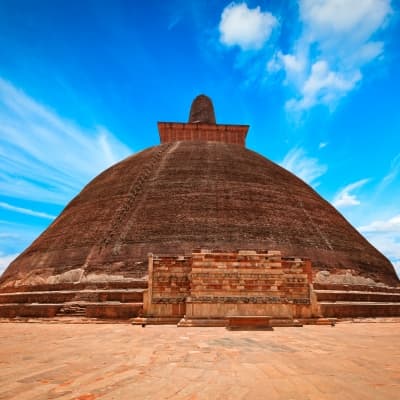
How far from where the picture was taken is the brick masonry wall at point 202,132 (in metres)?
26.9

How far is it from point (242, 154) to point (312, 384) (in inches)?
724

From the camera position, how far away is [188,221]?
1547 centimetres

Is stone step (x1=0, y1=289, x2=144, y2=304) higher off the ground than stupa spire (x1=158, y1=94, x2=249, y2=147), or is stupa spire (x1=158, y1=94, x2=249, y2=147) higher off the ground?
stupa spire (x1=158, y1=94, x2=249, y2=147)

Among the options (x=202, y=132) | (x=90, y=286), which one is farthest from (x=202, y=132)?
(x=90, y=286)

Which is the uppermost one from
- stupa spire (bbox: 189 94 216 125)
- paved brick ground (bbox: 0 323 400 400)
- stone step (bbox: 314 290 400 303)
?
stupa spire (bbox: 189 94 216 125)

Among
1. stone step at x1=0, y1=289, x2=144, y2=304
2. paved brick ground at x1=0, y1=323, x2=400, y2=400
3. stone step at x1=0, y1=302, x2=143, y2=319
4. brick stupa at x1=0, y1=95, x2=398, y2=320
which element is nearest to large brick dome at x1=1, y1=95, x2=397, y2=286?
brick stupa at x1=0, y1=95, x2=398, y2=320

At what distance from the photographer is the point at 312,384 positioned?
302cm

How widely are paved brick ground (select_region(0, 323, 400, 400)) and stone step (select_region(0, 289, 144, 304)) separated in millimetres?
7141

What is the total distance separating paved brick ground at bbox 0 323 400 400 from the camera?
279cm

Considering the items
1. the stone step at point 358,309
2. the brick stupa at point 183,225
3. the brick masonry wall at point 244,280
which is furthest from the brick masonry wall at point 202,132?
the brick masonry wall at point 244,280

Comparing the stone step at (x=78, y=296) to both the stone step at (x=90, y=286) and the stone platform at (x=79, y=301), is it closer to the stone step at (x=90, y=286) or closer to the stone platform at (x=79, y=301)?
the stone platform at (x=79, y=301)

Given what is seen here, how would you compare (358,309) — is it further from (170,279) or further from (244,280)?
(170,279)

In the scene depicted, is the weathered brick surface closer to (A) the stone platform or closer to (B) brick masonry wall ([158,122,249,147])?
(A) the stone platform

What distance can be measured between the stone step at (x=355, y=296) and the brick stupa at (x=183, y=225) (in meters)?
0.80
